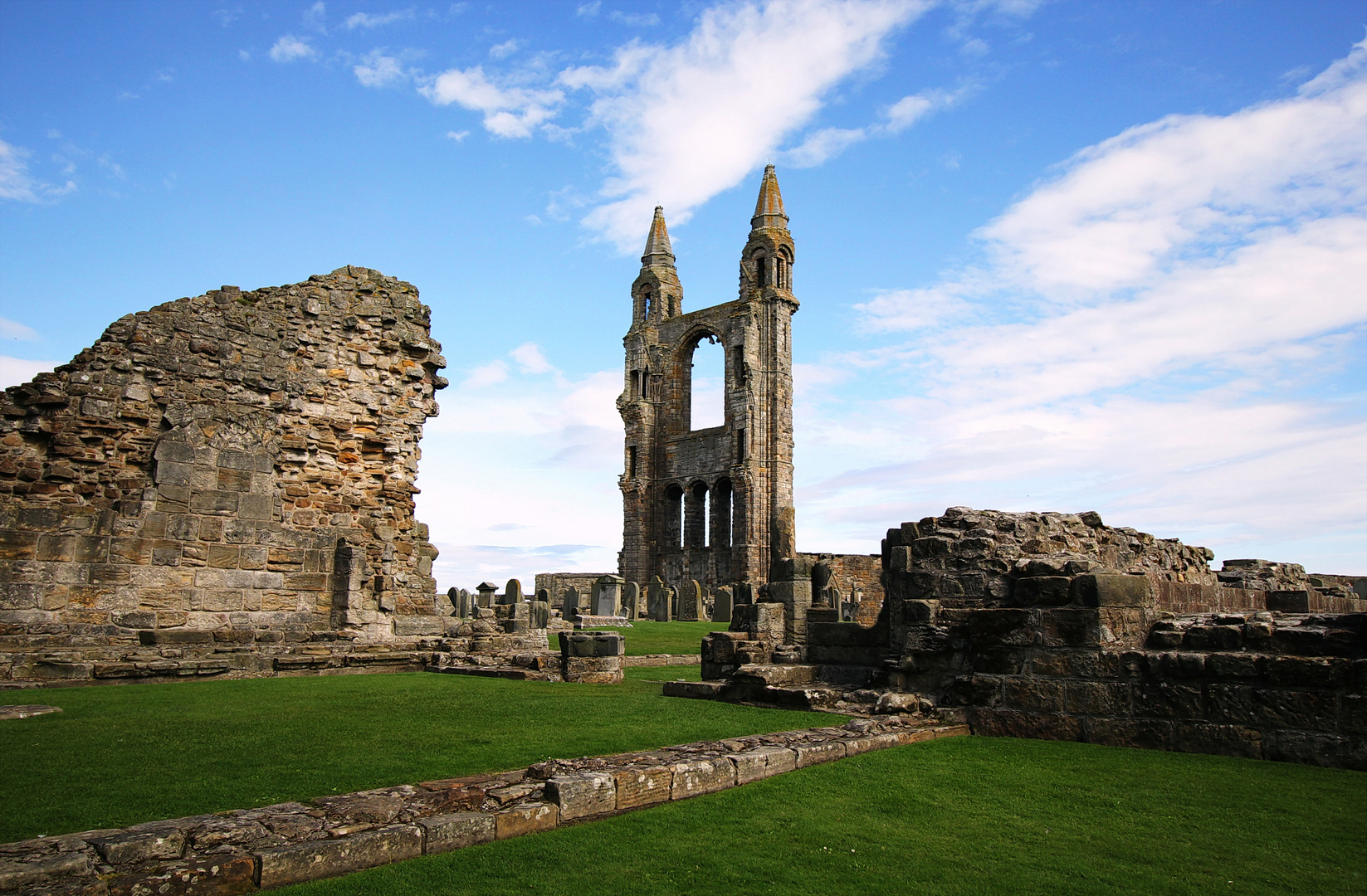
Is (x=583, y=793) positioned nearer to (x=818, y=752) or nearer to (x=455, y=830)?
(x=455, y=830)

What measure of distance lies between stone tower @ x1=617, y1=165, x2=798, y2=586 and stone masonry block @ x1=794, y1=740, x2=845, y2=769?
30534 mm

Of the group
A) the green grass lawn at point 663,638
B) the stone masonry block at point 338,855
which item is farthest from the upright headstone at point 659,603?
the stone masonry block at point 338,855

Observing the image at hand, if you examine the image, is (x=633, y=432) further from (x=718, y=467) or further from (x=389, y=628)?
(x=389, y=628)

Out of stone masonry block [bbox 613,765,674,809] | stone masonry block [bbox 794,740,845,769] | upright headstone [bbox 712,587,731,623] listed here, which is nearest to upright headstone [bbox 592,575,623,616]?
upright headstone [bbox 712,587,731,623]

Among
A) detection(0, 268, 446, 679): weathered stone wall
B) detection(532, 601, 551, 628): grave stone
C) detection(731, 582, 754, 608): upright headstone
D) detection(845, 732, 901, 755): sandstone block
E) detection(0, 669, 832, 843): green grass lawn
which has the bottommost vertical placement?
detection(845, 732, 901, 755): sandstone block

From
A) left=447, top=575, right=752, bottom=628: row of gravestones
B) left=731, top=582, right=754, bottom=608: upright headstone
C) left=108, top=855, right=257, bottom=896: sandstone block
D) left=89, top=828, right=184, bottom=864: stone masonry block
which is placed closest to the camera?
left=108, top=855, right=257, bottom=896: sandstone block

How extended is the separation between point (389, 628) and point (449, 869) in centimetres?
914

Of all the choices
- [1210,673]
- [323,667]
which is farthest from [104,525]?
[1210,673]

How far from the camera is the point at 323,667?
10312mm

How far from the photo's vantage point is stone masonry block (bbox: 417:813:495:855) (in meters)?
3.62

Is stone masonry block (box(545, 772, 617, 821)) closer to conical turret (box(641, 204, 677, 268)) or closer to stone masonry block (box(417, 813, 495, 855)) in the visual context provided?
stone masonry block (box(417, 813, 495, 855))

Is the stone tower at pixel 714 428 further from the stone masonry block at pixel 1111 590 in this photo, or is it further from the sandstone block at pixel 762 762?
the sandstone block at pixel 762 762

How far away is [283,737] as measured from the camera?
5.71 m

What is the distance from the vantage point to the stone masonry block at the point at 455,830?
11.9 feet
